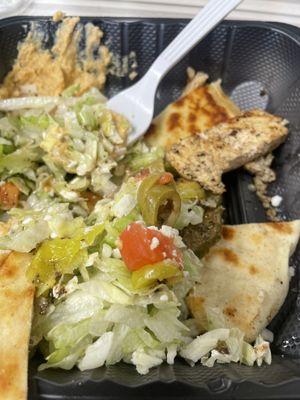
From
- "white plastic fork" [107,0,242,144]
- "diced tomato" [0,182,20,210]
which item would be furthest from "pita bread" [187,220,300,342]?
"diced tomato" [0,182,20,210]

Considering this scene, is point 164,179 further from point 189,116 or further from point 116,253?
point 189,116

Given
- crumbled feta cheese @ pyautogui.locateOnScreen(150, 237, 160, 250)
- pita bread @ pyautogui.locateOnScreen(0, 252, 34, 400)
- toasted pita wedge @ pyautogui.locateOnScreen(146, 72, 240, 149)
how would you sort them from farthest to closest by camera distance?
toasted pita wedge @ pyautogui.locateOnScreen(146, 72, 240, 149), crumbled feta cheese @ pyautogui.locateOnScreen(150, 237, 160, 250), pita bread @ pyautogui.locateOnScreen(0, 252, 34, 400)

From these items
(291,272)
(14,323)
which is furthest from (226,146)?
(14,323)

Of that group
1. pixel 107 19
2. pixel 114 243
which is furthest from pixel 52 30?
pixel 114 243

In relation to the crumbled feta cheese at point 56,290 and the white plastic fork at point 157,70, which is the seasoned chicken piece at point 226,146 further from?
the crumbled feta cheese at point 56,290

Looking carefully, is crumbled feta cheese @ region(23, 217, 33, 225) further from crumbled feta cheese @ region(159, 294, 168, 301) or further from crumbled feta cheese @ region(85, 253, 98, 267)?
crumbled feta cheese @ region(159, 294, 168, 301)

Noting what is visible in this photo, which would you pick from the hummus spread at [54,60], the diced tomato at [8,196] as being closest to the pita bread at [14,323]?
the diced tomato at [8,196]

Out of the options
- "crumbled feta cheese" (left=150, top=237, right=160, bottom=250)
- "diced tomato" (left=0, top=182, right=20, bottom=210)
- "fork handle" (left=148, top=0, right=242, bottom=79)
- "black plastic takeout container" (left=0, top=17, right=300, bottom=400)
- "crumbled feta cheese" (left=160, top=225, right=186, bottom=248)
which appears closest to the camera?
"crumbled feta cheese" (left=150, top=237, right=160, bottom=250)
